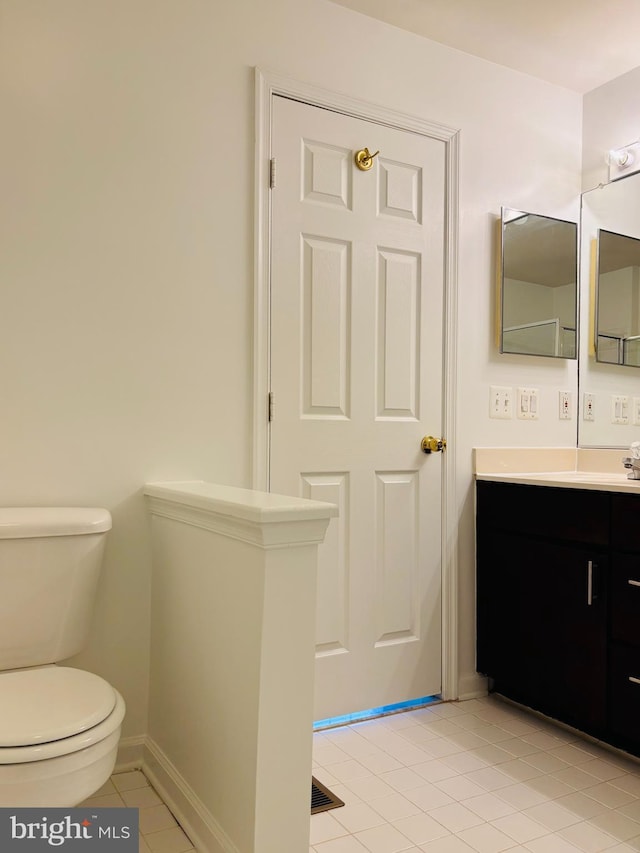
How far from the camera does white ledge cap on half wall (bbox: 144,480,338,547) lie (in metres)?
1.35

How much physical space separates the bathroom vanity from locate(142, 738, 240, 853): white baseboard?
3.97 ft

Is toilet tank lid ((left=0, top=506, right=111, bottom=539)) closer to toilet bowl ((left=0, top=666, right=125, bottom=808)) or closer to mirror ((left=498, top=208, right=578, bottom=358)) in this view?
toilet bowl ((left=0, top=666, right=125, bottom=808))

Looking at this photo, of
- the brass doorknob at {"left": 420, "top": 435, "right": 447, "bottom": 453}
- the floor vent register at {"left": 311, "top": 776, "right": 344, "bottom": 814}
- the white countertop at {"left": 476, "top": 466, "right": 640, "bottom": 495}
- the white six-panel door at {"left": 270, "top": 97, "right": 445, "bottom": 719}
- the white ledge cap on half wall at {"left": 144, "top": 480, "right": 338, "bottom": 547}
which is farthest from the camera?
the brass doorknob at {"left": 420, "top": 435, "right": 447, "bottom": 453}

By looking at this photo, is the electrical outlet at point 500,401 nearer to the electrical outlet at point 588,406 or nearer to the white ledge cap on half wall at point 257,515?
the electrical outlet at point 588,406

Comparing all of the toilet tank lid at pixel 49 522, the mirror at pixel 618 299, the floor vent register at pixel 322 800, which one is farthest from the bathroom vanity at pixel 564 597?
the toilet tank lid at pixel 49 522

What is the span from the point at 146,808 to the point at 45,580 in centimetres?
65

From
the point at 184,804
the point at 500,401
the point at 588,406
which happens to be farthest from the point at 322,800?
the point at 588,406

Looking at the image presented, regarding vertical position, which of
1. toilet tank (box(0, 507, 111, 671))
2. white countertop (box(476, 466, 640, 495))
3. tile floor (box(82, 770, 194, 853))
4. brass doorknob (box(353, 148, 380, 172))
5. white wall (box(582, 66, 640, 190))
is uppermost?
white wall (box(582, 66, 640, 190))

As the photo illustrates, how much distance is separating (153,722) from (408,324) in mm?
1528

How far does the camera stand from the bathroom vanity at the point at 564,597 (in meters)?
2.02

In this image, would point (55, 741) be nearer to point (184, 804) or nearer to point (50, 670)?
point (50, 670)

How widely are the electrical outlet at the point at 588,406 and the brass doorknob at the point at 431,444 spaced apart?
2.41 ft

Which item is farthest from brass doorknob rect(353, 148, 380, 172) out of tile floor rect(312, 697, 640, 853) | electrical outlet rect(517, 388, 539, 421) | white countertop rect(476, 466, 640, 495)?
tile floor rect(312, 697, 640, 853)

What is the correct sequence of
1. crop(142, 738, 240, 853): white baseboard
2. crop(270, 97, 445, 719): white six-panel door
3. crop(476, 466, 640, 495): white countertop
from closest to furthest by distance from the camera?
crop(142, 738, 240, 853): white baseboard
crop(476, 466, 640, 495): white countertop
crop(270, 97, 445, 719): white six-panel door
